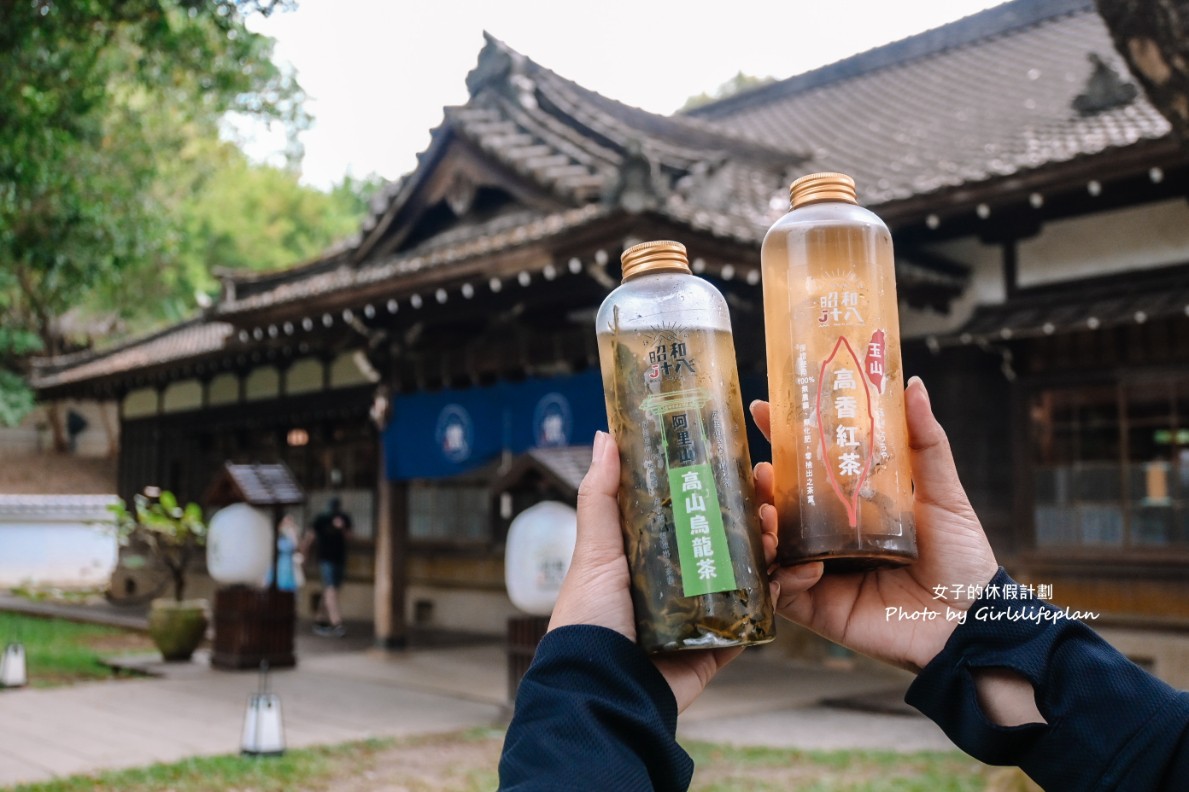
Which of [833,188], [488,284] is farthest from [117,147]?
[833,188]

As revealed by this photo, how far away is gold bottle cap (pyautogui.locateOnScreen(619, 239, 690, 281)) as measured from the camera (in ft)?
5.40

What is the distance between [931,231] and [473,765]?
5866 millimetres

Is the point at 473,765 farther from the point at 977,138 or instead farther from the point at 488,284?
the point at 977,138

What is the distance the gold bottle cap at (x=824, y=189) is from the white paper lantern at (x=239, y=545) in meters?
9.71

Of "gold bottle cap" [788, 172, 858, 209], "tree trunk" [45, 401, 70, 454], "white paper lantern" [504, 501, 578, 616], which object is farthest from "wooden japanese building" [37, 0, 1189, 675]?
"tree trunk" [45, 401, 70, 454]

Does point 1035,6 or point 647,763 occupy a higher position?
point 1035,6

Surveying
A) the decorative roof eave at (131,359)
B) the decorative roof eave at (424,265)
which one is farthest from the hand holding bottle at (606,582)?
the decorative roof eave at (131,359)

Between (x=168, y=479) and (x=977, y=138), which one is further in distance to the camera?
(x=168, y=479)

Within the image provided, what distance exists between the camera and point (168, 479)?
18797mm

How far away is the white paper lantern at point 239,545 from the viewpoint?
10492 mm

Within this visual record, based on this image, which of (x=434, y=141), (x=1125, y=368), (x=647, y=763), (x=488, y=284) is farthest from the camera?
(x=434, y=141)

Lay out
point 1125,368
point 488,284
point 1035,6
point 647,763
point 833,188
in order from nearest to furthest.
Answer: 1. point 647,763
2. point 833,188
3. point 1125,368
4. point 488,284
5. point 1035,6

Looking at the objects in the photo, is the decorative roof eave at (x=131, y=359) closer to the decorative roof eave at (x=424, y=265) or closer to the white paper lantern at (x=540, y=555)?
the decorative roof eave at (x=424, y=265)

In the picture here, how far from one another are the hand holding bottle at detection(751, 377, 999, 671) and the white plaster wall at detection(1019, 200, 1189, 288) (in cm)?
736
